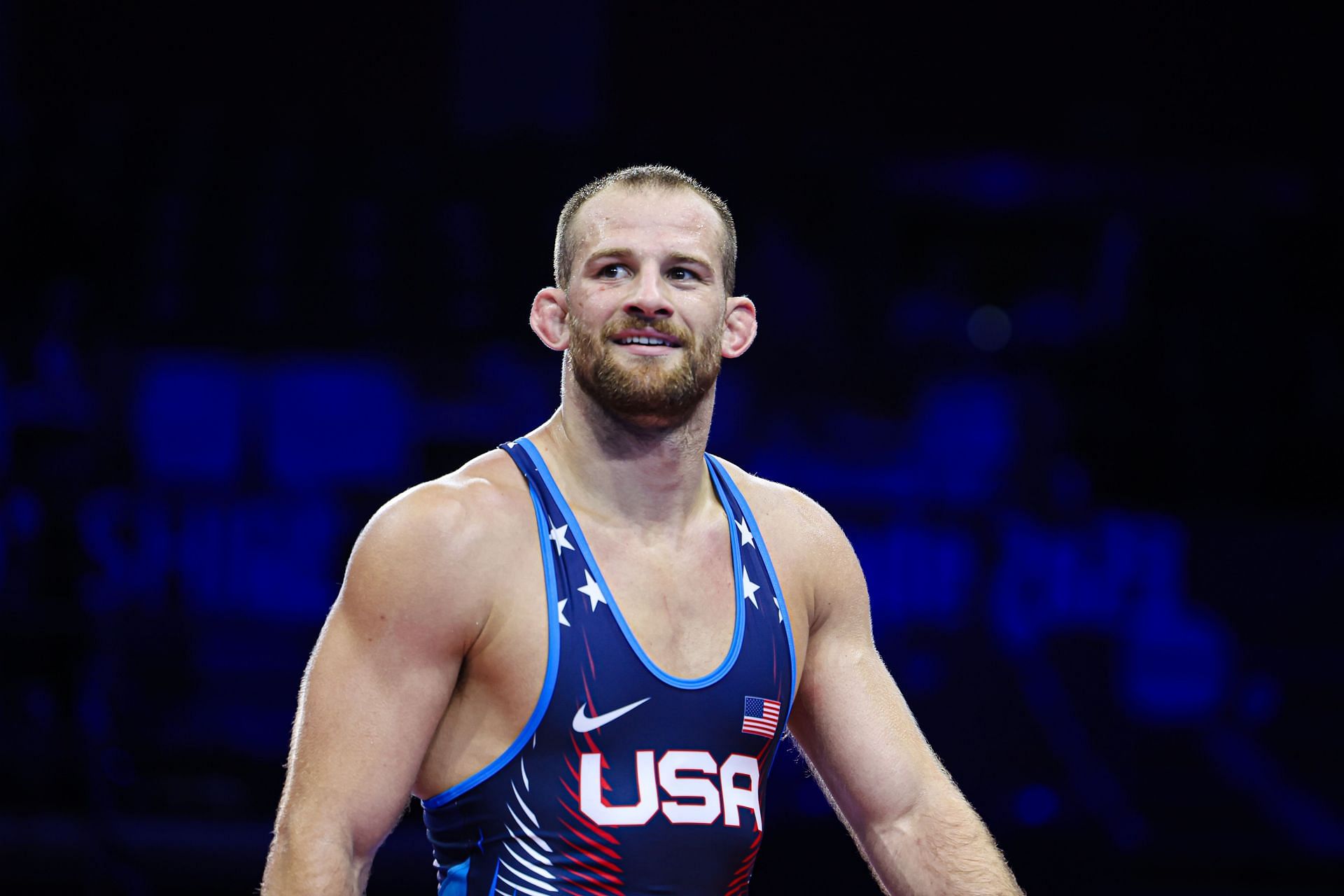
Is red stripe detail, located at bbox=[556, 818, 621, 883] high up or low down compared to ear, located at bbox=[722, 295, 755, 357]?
down

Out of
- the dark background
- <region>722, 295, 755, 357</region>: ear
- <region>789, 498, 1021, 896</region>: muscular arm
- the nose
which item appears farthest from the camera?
the dark background

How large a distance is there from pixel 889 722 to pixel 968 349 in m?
5.28

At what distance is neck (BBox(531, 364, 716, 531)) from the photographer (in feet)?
8.46

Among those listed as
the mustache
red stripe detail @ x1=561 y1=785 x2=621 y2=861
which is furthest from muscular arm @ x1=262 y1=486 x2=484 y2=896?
the mustache

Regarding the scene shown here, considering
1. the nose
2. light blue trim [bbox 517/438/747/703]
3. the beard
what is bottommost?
light blue trim [bbox 517/438/747/703]

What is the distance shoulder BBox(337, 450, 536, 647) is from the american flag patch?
484mm

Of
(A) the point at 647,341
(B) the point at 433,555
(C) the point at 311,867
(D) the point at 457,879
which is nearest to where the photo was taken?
(C) the point at 311,867

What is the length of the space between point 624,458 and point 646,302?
0.30 m

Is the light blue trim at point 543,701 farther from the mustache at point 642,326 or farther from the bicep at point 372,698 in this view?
the mustache at point 642,326

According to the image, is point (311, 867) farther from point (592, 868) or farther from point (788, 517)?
point (788, 517)

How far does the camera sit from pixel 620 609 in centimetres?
243

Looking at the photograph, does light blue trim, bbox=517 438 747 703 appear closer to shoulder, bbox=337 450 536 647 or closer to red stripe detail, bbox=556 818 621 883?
shoulder, bbox=337 450 536 647

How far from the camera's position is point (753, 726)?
8.07 ft

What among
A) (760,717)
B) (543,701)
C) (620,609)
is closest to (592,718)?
(543,701)
